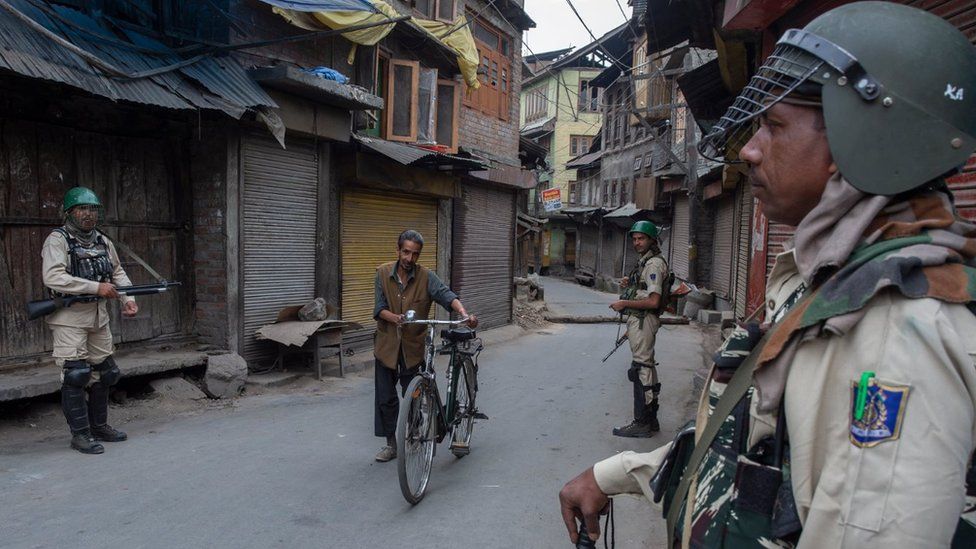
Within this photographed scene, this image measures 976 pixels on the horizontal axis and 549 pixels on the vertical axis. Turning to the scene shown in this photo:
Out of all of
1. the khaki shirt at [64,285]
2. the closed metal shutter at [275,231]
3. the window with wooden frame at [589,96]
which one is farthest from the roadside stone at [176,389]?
the window with wooden frame at [589,96]

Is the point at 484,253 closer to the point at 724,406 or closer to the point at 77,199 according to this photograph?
the point at 77,199

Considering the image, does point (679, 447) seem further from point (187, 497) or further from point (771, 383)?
point (187, 497)

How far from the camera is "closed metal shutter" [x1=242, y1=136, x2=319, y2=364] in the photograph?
7.81 meters

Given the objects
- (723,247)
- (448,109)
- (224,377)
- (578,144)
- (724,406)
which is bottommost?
(224,377)

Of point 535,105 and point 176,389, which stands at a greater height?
point 535,105

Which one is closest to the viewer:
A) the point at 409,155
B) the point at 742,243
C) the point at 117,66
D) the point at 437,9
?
the point at 117,66

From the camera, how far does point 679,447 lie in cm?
154

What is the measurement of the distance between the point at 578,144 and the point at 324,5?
111 feet

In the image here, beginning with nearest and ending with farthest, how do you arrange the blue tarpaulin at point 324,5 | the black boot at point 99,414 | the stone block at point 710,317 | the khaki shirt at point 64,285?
the khaki shirt at point 64,285 → the black boot at point 99,414 → the blue tarpaulin at point 324,5 → the stone block at point 710,317

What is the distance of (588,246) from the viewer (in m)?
35.3

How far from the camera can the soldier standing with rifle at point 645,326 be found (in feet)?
20.4

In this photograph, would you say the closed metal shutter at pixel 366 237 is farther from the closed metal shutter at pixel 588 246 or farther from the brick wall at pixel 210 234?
the closed metal shutter at pixel 588 246

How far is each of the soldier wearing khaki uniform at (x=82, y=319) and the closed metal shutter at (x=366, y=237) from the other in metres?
4.51

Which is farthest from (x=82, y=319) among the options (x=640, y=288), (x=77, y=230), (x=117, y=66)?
(x=640, y=288)
